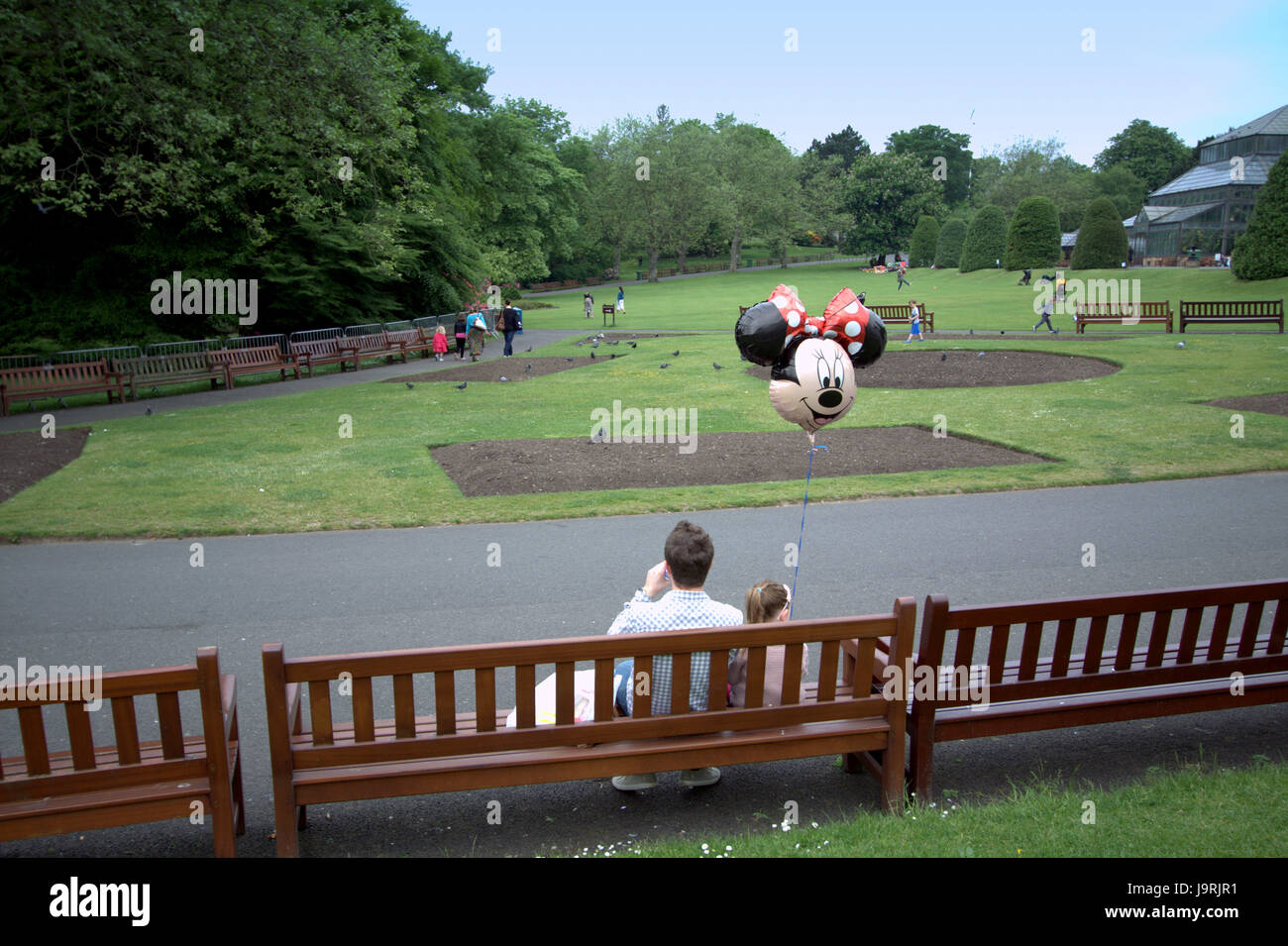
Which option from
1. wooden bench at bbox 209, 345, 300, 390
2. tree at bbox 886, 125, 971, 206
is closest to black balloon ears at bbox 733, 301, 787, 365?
wooden bench at bbox 209, 345, 300, 390

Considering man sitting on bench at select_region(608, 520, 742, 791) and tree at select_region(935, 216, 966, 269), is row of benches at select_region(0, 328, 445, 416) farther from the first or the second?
tree at select_region(935, 216, 966, 269)

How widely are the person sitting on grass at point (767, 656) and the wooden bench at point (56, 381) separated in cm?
2010

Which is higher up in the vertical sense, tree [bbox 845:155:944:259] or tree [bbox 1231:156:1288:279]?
tree [bbox 845:155:944:259]

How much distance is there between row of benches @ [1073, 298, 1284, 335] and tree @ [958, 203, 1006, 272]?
31267mm

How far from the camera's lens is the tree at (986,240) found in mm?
63312

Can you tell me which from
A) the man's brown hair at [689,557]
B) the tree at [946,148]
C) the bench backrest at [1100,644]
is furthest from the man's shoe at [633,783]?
the tree at [946,148]

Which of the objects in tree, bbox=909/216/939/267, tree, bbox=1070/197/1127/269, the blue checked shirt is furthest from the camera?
tree, bbox=909/216/939/267

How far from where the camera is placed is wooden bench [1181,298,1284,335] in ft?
92.5

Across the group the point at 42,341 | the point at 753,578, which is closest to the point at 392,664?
the point at 753,578

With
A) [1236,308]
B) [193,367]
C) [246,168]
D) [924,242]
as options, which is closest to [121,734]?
[246,168]

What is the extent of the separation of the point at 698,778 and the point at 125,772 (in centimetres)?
270

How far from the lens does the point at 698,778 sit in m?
4.94
